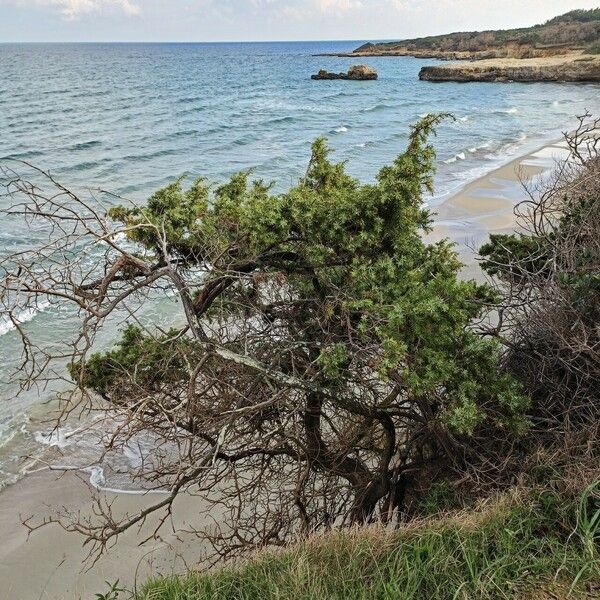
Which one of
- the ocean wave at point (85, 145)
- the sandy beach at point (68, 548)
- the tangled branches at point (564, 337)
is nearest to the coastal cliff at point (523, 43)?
the ocean wave at point (85, 145)

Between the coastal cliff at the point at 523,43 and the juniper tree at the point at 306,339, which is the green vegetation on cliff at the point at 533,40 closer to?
the coastal cliff at the point at 523,43

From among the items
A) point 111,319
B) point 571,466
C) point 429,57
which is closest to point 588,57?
point 429,57

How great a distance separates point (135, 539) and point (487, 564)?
4.47 meters

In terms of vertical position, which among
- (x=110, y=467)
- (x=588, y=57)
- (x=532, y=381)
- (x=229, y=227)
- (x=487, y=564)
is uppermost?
(x=588, y=57)

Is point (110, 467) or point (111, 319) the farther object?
point (111, 319)

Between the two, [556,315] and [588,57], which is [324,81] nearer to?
[588,57]

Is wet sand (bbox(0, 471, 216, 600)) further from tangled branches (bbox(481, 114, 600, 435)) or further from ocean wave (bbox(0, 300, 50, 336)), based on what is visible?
ocean wave (bbox(0, 300, 50, 336))

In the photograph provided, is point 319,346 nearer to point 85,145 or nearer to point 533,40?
point 85,145

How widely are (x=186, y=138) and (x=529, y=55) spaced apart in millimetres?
60478

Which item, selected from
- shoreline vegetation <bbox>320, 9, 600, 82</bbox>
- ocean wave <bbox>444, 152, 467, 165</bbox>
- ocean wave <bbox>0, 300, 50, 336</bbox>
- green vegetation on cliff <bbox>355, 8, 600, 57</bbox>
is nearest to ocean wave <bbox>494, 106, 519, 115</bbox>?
ocean wave <bbox>444, 152, 467, 165</bbox>

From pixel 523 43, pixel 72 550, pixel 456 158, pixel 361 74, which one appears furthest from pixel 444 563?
pixel 523 43

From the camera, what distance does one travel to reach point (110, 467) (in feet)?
27.5

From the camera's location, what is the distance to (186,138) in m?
31.7

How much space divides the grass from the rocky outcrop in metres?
61.0
